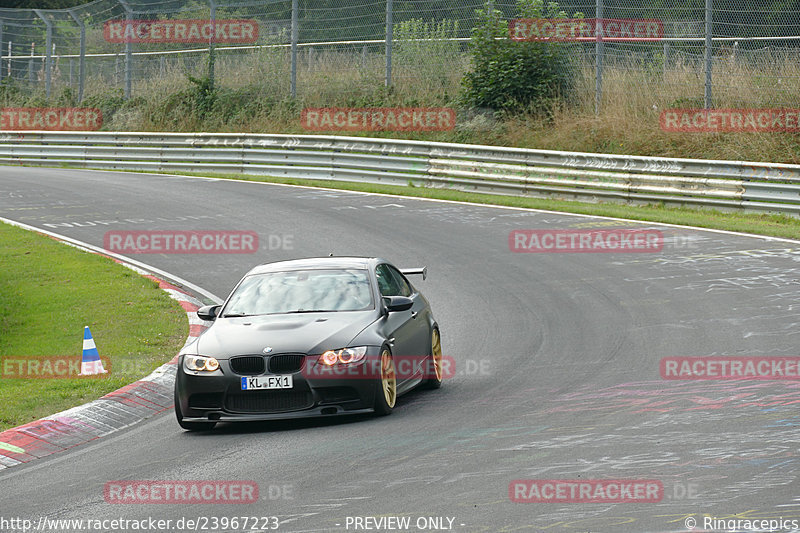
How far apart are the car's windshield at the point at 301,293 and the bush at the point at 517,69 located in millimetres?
18495

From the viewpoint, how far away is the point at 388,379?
31.8 feet

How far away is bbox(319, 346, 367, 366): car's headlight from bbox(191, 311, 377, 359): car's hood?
0.16ft

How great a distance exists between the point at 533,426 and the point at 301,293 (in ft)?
9.37

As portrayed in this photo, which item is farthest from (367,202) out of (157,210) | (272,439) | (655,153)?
(272,439)

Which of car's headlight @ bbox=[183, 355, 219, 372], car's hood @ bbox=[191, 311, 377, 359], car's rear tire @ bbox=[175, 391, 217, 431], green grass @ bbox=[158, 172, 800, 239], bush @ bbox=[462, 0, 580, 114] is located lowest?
car's rear tire @ bbox=[175, 391, 217, 431]

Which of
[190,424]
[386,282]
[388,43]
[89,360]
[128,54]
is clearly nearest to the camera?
[190,424]

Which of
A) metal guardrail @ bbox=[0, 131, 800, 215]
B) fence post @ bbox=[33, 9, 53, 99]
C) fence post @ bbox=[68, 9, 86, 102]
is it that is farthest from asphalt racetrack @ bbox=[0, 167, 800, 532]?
fence post @ bbox=[33, 9, 53, 99]

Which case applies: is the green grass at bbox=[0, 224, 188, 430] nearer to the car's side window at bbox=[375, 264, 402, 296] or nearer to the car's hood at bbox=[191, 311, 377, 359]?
the car's hood at bbox=[191, 311, 377, 359]

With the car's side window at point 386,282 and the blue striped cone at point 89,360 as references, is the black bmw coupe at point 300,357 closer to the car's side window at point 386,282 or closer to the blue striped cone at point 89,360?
the car's side window at point 386,282

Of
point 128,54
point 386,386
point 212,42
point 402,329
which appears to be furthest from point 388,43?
point 386,386

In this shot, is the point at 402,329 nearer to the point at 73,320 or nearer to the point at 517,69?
the point at 73,320

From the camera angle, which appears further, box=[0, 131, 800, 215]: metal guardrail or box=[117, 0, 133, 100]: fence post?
box=[117, 0, 133, 100]: fence post

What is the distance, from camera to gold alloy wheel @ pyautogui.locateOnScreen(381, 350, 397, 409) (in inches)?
374

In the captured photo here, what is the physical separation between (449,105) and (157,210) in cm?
1047
